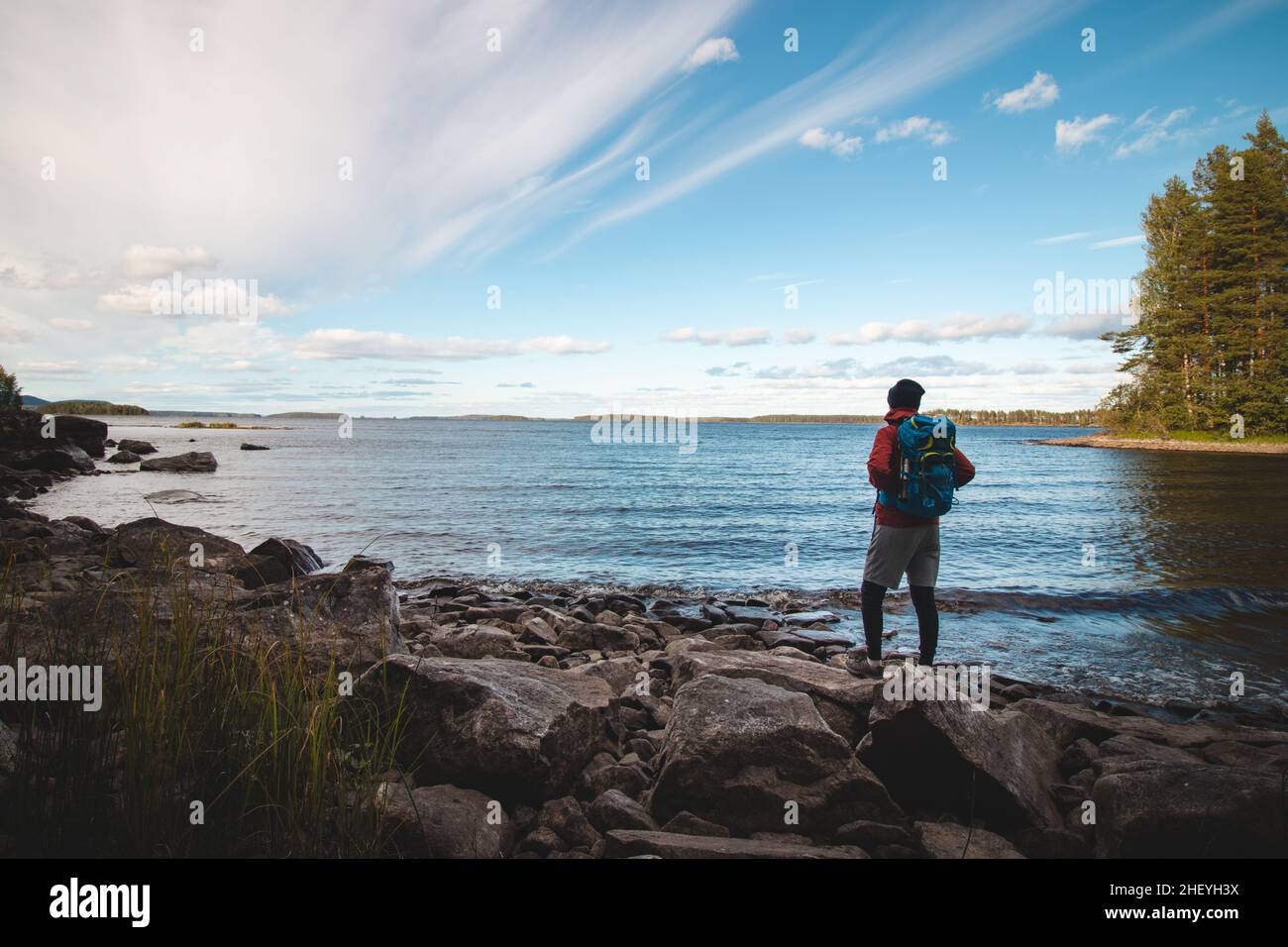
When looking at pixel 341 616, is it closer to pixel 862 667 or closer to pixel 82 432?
pixel 862 667

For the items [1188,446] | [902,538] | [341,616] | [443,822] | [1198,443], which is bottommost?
[443,822]

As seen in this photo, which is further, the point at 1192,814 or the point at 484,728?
the point at 484,728

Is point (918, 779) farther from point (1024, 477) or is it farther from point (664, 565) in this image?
point (1024, 477)

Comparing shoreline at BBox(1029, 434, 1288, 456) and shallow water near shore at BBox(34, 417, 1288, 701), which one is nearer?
shallow water near shore at BBox(34, 417, 1288, 701)

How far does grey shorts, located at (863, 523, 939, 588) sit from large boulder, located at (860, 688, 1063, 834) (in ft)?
7.57

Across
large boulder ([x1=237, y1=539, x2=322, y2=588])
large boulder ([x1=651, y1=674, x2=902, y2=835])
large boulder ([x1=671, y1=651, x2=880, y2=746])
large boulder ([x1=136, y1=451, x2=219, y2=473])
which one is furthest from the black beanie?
large boulder ([x1=136, y1=451, x2=219, y2=473])

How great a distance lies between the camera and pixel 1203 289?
60156 mm

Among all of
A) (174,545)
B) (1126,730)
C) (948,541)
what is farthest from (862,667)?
(948,541)

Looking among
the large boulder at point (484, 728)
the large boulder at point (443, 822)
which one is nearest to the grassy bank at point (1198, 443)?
the large boulder at point (484, 728)

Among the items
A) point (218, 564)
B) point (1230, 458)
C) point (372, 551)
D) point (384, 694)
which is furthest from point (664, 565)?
point (1230, 458)

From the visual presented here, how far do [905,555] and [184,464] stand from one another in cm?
5136

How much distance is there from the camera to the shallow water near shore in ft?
35.3

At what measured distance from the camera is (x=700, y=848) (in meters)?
3.73

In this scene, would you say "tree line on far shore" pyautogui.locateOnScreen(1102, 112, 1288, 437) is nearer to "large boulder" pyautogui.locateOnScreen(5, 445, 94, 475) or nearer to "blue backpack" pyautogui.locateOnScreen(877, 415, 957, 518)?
"blue backpack" pyautogui.locateOnScreen(877, 415, 957, 518)
